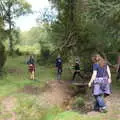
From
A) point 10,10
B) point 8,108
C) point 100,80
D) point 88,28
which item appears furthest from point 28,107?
point 10,10

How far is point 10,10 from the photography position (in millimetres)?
52656

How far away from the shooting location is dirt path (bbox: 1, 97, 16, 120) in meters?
15.3

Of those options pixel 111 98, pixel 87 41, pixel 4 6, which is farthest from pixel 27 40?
pixel 111 98

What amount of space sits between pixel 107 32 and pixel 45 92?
4925 millimetres

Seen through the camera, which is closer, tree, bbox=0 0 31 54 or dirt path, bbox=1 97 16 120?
dirt path, bbox=1 97 16 120

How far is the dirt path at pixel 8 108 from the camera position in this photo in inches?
602

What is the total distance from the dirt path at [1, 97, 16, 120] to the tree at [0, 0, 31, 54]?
34.8m

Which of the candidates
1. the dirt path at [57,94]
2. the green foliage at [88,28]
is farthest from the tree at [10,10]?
the dirt path at [57,94]

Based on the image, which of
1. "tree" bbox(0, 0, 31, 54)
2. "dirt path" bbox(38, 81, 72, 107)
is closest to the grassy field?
"dirt path" bbox(38, 81, 72, 107)

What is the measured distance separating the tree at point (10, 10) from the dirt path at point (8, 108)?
34.8 metres

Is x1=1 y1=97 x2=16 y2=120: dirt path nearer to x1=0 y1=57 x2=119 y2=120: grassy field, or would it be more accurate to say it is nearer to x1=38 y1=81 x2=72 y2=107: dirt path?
x1=0 y1=57 x2=119 y2=120: grassy field

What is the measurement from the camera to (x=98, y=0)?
803 inches

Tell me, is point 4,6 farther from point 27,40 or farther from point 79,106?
point 27,40

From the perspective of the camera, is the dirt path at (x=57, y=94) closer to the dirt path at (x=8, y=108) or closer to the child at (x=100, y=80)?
the dirt path at (x=8, y=108)
